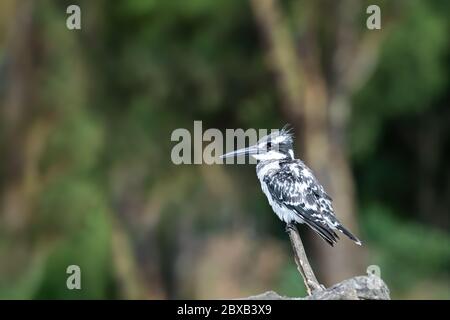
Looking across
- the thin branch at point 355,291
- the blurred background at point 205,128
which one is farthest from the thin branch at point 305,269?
the blurred background at point 205,128

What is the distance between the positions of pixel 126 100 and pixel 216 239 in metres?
2.92

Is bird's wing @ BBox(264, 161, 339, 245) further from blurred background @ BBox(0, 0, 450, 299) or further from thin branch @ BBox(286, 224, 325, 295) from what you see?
blurred background @ BBox(0, 0, 450, 299)

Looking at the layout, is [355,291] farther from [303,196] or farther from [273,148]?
[273,148]

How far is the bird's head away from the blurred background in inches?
324

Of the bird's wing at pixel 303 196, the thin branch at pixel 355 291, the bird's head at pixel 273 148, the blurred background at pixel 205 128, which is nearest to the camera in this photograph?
the thin branch at pixel 355 291

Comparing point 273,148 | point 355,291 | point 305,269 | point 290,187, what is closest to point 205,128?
point 273,148

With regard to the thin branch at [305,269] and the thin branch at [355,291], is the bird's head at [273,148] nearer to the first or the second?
the thin branch at [305,269]

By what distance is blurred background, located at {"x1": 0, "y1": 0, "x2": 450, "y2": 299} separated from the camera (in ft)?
53.2

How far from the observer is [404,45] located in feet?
62.2

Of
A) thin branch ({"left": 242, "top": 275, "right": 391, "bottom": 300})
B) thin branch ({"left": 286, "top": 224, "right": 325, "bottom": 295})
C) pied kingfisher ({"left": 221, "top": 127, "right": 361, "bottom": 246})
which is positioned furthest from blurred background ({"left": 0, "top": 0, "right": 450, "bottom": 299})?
thin branch ({"left": 242, "top": 275, "right": 391, "bottom": 300})

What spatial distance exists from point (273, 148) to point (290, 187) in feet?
1.04

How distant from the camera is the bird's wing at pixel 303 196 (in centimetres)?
700
